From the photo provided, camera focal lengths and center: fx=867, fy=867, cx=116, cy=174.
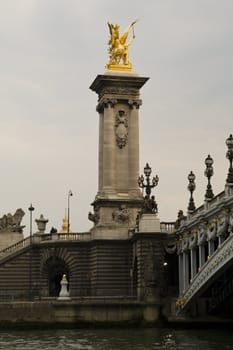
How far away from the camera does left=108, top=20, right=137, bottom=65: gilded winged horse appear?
224ft

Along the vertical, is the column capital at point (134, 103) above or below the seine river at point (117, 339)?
above

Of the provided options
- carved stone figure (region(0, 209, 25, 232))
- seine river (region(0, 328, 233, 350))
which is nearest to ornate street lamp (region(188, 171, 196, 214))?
seine river (region(0, 328, 233, 350))

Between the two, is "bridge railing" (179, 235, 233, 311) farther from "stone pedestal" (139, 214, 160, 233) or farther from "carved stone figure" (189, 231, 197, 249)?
"stone pedestal" (139, 214, 160, 233)

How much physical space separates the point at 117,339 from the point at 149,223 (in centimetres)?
1585

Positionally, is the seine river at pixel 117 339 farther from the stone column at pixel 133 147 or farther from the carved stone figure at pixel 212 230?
the stone column at pixel 133 147

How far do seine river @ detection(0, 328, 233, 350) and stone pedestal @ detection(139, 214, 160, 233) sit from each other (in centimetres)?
962

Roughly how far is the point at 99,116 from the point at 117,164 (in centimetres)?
456

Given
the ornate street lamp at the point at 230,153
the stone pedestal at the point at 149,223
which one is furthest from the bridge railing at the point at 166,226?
the ornate street lamp at the point at 230,153

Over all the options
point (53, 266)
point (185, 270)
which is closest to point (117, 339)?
point (185, 270)

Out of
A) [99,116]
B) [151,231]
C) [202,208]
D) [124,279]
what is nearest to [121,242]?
[124,279]

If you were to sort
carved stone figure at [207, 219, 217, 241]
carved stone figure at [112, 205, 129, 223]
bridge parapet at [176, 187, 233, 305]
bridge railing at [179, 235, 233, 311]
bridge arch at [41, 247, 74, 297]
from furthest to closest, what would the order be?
bridge arch at [41, 247, 74, 297] → carved stone figure at [112, 205, 129, 223] → carved stone figure at [207, 219, 217, 241] → bridge parapet at [176, 187, 233, 305] → bridge railing at [179, 235, 233, 311]

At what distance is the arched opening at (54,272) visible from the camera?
66.2m

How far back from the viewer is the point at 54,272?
6769 centimetres

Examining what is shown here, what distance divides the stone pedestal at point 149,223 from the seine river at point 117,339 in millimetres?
9616
